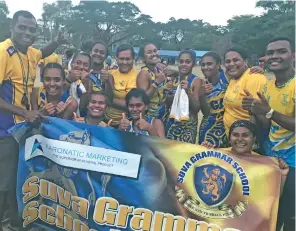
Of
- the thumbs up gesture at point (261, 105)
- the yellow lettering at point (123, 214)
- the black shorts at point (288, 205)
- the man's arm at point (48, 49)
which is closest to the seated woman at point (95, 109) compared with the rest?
the yellow lettering at point (123, 214)

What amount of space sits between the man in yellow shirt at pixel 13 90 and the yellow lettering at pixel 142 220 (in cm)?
135

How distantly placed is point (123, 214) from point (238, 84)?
75.4 inches

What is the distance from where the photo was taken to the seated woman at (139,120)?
4254mm

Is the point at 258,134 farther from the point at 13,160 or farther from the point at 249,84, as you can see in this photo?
the point at 13,160

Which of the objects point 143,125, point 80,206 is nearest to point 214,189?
point 143,125

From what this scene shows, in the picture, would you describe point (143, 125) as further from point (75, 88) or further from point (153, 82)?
point (153, 82)

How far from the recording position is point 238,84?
4.52 metres

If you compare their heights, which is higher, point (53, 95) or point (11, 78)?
point (11, 78)

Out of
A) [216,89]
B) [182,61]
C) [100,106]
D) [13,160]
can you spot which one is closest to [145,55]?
[182,61]

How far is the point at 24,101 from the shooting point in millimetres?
4473

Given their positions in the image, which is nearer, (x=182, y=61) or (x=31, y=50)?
(x=31, y=50)

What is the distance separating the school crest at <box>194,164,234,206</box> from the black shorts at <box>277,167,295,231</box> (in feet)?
1.84

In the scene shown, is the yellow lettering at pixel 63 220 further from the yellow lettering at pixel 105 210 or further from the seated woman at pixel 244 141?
the seated woman at pixel 244 141

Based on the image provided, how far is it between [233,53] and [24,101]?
2.46 m
